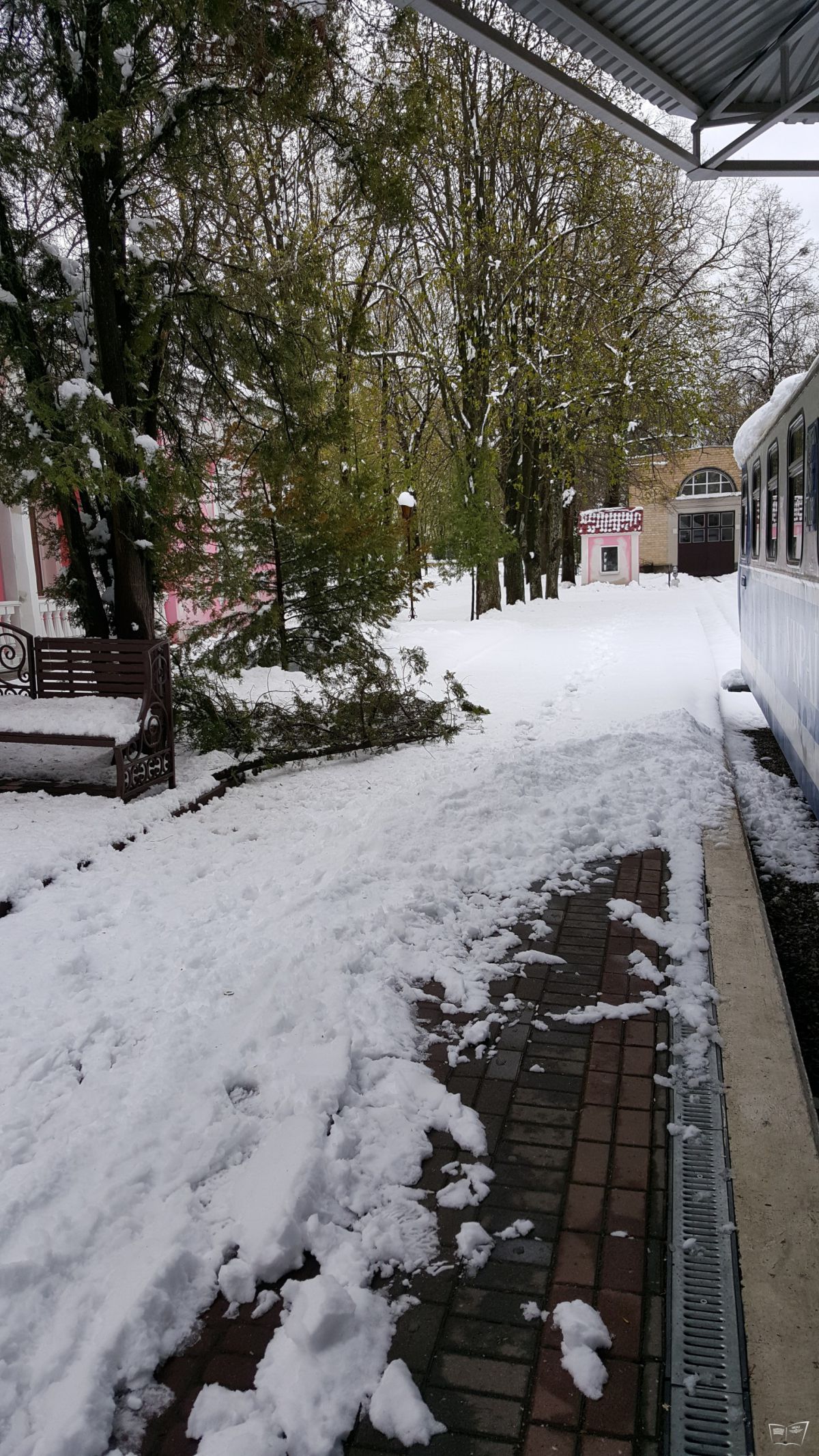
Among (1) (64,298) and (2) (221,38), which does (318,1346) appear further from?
(2) (221,38)

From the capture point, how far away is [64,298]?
7844 mm

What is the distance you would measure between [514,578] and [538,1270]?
25.8m

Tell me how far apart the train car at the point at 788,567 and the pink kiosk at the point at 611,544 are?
112 feet

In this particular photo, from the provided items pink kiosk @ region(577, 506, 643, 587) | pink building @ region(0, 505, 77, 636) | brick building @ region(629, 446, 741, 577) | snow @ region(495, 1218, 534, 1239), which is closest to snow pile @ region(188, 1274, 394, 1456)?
snow @ region(495, 1218, 534, 1239)

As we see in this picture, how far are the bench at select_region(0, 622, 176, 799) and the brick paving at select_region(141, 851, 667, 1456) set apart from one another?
383 cm

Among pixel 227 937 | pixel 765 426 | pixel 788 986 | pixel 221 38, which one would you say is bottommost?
pixel 788 986

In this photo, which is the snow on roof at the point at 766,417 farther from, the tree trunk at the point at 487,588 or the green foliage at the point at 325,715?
the tree trunk at the point at 487,588

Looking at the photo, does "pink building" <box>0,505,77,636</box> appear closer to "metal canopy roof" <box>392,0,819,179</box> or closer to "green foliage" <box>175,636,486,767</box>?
"green foliage" <box>175,636,486,767</box>

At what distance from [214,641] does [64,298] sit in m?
3.51

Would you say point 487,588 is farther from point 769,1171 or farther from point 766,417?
point 769,1171

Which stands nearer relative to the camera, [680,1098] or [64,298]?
[680,1098]

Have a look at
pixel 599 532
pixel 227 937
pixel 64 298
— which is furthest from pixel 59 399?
pixel 599 532

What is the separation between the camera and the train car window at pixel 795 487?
23.3 feet

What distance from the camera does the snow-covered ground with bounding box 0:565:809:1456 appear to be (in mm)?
2438
